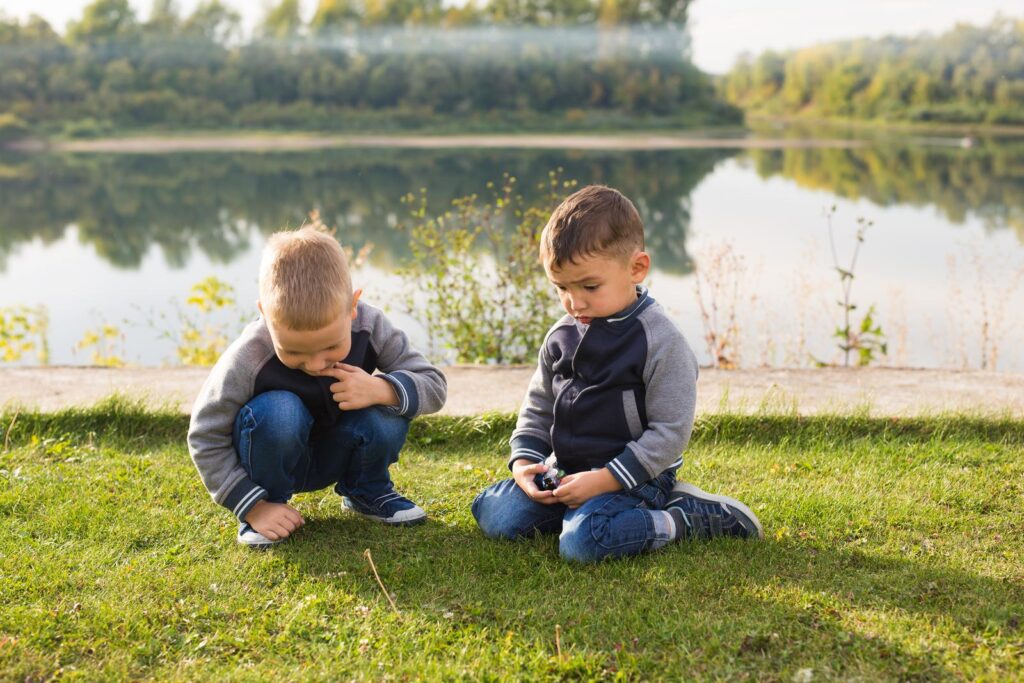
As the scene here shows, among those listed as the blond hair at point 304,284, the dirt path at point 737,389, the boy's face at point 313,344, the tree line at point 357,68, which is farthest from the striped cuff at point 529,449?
the tree line at point 357,68

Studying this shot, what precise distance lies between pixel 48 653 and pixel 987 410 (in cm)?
382

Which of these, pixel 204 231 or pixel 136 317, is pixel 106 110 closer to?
pixel 204 231

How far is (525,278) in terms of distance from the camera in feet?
23.1

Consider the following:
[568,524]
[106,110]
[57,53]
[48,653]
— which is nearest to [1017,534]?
[568,524]

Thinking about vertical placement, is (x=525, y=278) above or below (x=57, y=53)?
below

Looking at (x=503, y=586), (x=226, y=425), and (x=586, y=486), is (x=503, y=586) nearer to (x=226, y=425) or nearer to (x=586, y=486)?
(x=586, y=486)

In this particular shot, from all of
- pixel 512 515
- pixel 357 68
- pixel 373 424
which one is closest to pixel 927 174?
pixel 357 68

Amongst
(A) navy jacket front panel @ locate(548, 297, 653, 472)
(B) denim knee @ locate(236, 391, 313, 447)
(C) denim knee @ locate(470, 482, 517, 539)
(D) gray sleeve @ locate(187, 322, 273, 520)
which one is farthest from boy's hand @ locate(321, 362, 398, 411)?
(A) navy jacket front panel @ locate(548, 297, 653, 472)

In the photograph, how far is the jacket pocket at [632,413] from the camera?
3182 millimetres

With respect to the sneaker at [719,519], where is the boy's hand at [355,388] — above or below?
above

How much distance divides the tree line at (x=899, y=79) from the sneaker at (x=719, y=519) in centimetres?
2738

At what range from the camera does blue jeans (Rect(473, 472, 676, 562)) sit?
9.95ft

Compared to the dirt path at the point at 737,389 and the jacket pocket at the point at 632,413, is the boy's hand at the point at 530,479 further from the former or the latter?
the dirt path at the point at 737,389

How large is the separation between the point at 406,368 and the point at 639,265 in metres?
0.86
